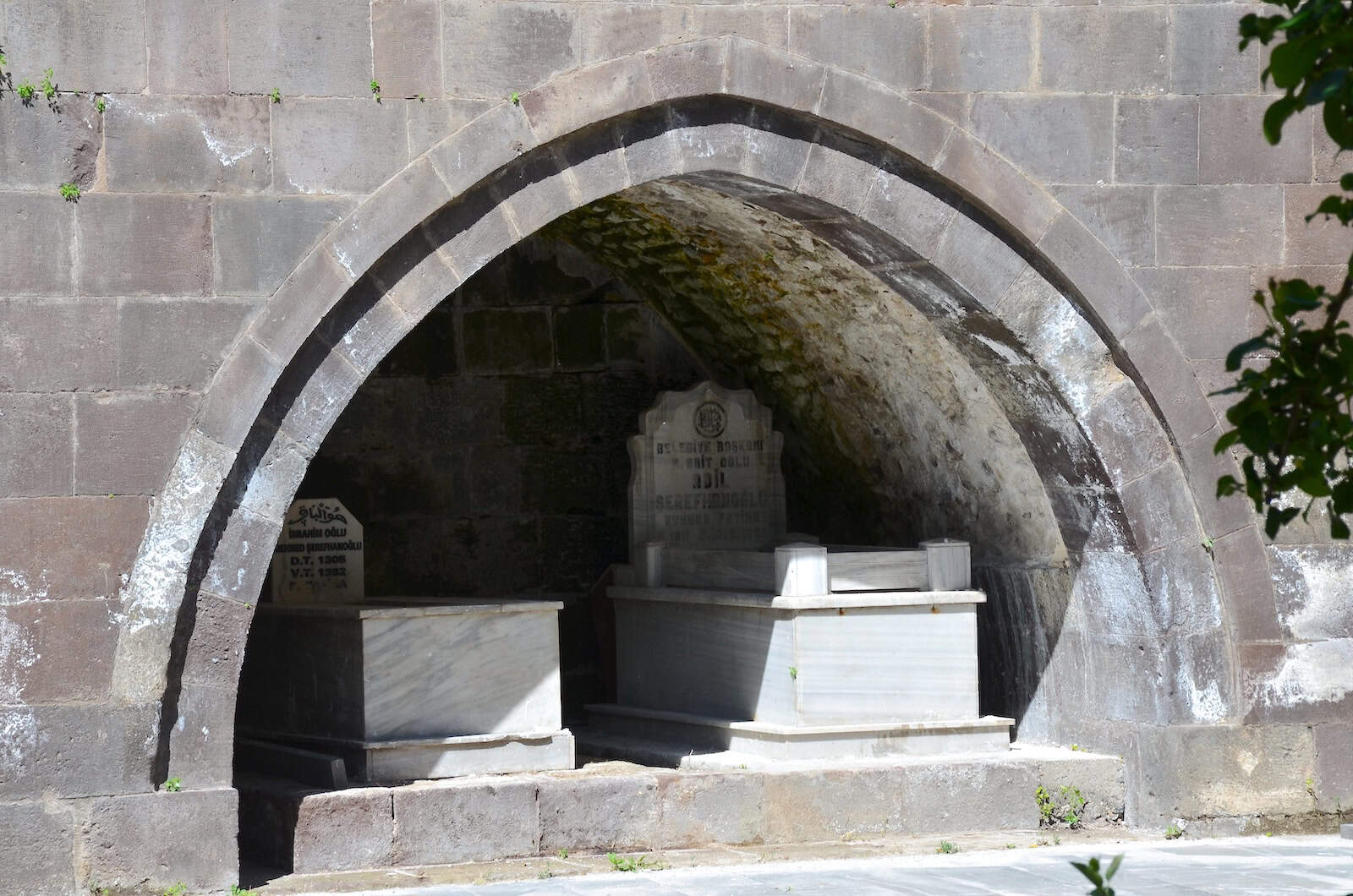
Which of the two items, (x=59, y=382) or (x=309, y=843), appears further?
(x=309, y=843)

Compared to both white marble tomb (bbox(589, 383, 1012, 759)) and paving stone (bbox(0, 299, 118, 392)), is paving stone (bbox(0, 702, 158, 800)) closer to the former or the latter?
paving stone (bbox(0, 299, 118, 392))

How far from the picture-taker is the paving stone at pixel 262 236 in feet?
20.0

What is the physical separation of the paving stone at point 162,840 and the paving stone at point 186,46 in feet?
7.68

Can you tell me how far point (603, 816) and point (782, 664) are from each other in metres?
1.12

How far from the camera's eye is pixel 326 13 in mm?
6273

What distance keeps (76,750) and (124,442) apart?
3.29 feet

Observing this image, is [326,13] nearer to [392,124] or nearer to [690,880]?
[392,124]

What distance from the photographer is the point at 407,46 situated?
634 centimetres

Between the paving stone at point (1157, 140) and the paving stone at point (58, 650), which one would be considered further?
the paving stone at point (1157, 140)

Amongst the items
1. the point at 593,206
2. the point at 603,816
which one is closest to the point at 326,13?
the point at 593,206

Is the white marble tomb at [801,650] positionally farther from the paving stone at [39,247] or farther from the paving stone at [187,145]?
the paving stone at [39,247]

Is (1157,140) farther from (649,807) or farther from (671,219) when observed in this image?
(649,807)

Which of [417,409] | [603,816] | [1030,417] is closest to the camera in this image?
[603,816]

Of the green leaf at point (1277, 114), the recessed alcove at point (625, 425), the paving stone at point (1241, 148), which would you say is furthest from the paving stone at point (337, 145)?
the green leaf at point (1277, 114)
